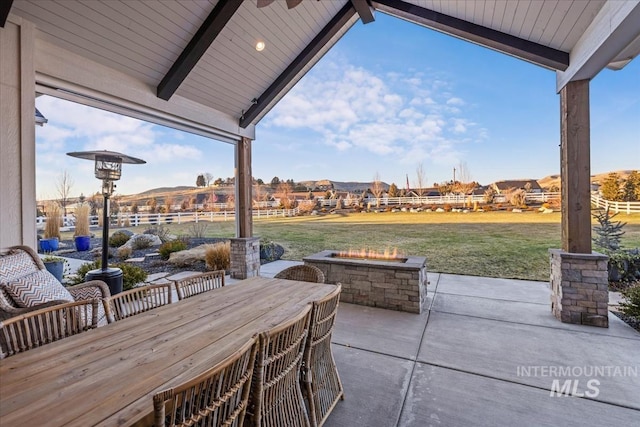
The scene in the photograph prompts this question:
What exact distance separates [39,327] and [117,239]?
439cm

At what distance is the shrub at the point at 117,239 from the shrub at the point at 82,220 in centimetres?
64

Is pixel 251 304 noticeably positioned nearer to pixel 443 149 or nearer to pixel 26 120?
pixel 26 120

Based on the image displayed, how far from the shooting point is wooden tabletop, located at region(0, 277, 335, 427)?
946 mm

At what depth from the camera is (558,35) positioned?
3.22 metres

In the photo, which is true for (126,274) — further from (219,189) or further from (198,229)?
(219,189)

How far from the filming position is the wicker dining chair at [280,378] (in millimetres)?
1291

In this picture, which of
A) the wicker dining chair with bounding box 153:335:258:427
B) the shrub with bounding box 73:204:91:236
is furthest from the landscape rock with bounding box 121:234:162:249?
the wicker dining chair with bounding box 153:335:258:427

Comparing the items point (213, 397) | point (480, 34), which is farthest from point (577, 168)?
point (213, 397)

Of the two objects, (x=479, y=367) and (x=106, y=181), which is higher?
(x=106, y=181)

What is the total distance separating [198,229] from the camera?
686 cm

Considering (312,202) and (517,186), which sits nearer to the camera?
(517,186)

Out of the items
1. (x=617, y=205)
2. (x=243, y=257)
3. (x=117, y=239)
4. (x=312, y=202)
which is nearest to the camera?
(x=617, y=205)

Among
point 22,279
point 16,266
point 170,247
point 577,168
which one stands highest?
point 577,168

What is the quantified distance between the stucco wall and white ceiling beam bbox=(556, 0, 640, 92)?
538 centimetres
